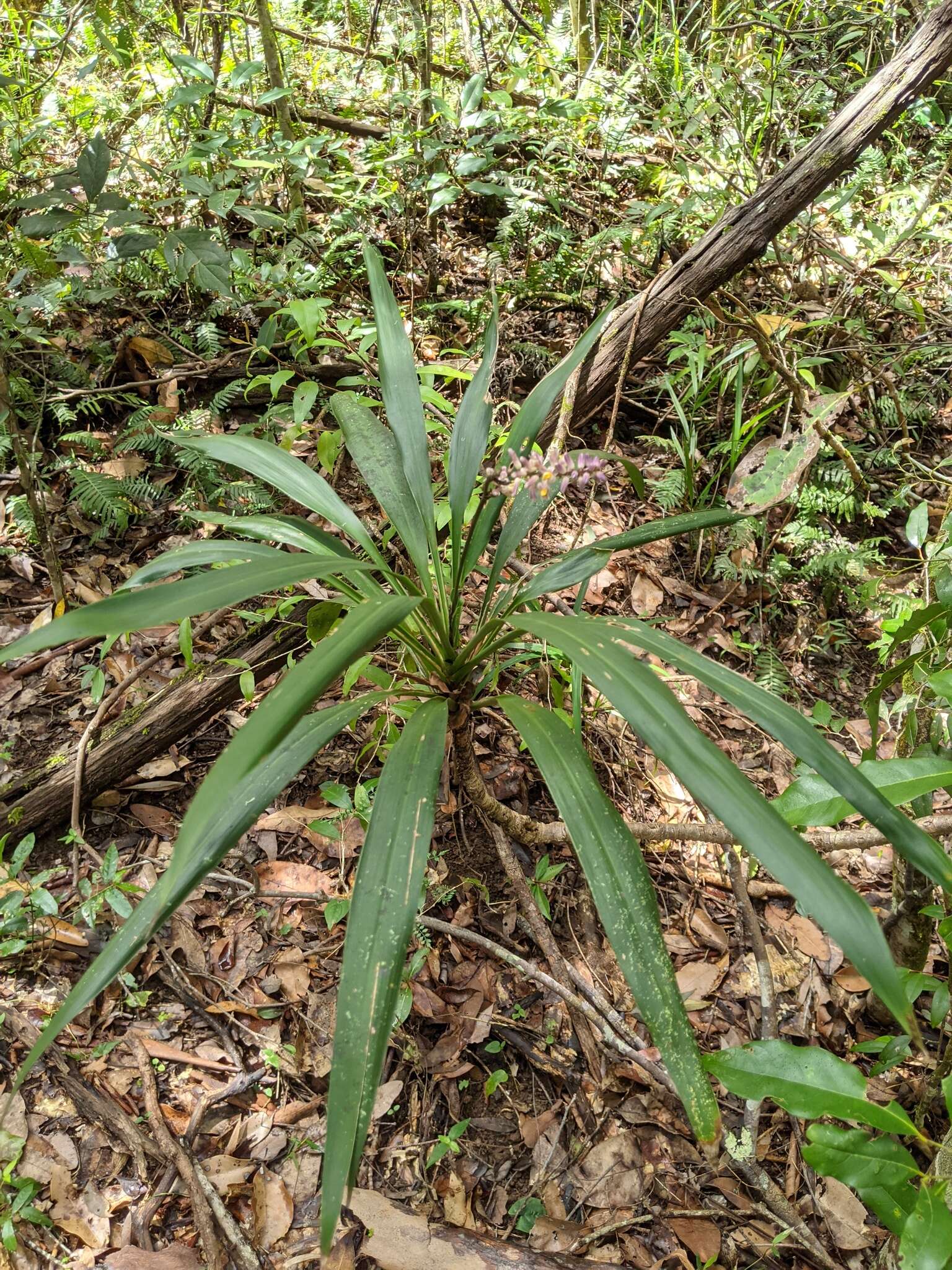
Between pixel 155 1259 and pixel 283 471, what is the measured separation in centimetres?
133

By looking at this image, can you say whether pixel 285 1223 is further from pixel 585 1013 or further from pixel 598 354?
pixel 598 354

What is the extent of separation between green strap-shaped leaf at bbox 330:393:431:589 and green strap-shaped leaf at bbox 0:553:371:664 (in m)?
0.44

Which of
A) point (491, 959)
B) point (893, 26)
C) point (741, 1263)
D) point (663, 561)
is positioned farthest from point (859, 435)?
point (741, 1263)

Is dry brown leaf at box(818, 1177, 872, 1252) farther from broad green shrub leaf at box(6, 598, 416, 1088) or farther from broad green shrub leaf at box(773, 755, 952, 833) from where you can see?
broad green shrub leaf at box(6, 598, 416, 1088)

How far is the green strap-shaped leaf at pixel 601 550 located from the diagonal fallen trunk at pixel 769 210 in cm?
107

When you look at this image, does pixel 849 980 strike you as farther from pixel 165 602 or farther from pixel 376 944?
pixel 165 602

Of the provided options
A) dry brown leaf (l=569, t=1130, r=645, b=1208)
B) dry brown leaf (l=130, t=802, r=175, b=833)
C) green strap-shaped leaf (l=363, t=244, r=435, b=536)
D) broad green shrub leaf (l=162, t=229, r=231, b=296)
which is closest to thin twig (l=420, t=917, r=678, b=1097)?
dry brown leaf (l=569, t=1130, r=645, b=1208)

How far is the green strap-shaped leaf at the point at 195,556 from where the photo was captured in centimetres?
122

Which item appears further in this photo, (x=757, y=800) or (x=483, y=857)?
(x=483, y=857)

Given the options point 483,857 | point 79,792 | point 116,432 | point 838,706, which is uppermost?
point 116,432

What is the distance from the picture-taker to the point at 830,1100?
1.04m

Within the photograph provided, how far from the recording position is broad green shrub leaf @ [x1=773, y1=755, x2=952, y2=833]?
110 centimetres

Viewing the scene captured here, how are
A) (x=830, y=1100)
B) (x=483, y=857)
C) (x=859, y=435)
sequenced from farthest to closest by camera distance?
(x=859, y=435) → (x=483, y=857) → (x=830, y=1100)

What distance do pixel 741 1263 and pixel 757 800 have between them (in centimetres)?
98
